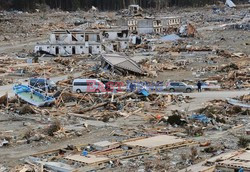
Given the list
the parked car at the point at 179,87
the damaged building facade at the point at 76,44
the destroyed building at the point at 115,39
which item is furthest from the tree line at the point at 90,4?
the parked car at the point at 179,87

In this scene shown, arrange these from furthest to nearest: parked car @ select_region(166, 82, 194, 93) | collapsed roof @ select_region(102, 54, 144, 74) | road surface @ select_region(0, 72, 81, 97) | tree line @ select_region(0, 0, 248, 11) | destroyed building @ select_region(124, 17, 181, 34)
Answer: tree line @ select_region(0, 0, 248, 11) < destroyed building @ select_region(124, 17, 181, 34) < collapsed roof @ select_region(102, 54, 144, 74) < road surface @ select_region(0, 72, 81, 97) < parked car @ select_region(166, 82, 194, 93)

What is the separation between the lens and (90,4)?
15725 centimetres

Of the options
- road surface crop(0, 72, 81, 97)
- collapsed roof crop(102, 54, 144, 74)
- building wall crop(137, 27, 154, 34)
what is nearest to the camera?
road surface crop(0, 72, 81, 97)

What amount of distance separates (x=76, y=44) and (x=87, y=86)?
25.7 meters

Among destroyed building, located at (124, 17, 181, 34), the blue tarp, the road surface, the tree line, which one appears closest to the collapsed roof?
the road surface

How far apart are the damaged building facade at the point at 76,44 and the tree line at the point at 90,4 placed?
80.6 meters

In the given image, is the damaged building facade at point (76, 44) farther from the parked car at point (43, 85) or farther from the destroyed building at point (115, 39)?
the parked car at point (43, 85)

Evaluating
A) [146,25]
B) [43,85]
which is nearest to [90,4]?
[146,25]

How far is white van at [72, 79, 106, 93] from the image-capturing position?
35562 mm

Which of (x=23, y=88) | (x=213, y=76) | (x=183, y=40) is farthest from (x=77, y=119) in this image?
(x=183, y=40)

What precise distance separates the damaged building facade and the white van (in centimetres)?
2433

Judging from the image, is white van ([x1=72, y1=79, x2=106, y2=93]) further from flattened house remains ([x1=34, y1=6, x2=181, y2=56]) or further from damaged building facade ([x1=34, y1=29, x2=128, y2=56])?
damaged building facade ([x1=34, y1=29, x2=128, y2=56])

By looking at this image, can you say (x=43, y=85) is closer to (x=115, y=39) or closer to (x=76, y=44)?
(x=76, y=44)

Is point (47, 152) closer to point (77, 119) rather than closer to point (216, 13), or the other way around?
point (77, 119)
